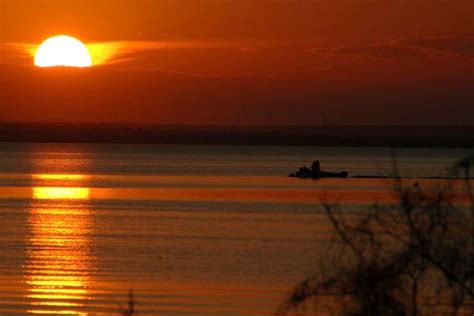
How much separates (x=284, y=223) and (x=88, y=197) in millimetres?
20691

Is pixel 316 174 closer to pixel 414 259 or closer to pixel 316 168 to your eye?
pixel 316 168

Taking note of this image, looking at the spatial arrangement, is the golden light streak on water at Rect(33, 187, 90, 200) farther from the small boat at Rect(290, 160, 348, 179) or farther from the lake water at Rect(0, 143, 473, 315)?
the small boat at Rect(290, 160, 348, 179)

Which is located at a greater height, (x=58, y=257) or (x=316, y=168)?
(x=316, y=168)

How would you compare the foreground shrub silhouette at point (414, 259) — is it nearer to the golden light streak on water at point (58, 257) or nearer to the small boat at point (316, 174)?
the golden light streak on water at point (58, 257)

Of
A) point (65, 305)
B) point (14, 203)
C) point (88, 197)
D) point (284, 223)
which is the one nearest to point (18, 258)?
point (65, 305)

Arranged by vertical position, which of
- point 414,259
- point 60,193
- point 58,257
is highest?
point 60,193


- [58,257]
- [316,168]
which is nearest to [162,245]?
[58,257]

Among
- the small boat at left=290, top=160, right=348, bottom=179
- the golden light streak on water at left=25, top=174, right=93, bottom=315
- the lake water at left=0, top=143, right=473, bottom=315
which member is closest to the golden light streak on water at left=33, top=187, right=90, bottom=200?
the lake water at left=0, top=143, right=473, bottom=315

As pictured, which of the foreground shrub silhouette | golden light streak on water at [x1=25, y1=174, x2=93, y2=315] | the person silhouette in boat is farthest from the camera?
the person silhouette in boat

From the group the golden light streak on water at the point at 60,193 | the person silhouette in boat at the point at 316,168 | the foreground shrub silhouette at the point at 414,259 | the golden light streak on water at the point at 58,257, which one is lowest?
the foreground shrub silhouette at the point at 414,259

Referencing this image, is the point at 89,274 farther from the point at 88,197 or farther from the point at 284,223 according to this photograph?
the point at 88,197

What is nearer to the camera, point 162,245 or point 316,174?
point 162,245

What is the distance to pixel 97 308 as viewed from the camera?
19.7 meters

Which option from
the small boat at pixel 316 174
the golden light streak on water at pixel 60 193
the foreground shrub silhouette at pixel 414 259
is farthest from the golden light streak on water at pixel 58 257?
the small boat at pixel 316 174
